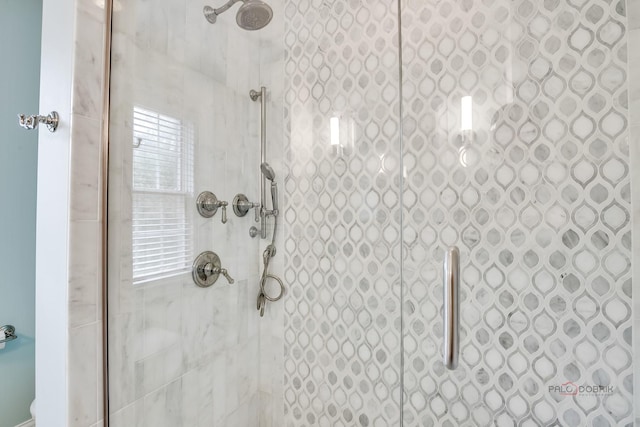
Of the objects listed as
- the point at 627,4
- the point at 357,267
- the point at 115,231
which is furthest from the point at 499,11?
the point at 115,231

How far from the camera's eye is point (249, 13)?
120cm

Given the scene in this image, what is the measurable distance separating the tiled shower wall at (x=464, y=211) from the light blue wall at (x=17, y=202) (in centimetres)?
121

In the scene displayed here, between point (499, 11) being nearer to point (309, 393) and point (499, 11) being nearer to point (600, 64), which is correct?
point (600, 64)

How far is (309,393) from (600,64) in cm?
158

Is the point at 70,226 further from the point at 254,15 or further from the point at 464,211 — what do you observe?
the point at 464,211

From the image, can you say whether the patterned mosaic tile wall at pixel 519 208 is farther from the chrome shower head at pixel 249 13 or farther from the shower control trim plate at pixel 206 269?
the shower control trim plate at pixel 206 269

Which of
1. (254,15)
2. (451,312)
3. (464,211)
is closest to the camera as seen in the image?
(451,312)

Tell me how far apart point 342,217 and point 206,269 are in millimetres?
564

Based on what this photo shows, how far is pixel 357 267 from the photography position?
1.26m

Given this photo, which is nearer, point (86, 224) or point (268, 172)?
point (86, 224)

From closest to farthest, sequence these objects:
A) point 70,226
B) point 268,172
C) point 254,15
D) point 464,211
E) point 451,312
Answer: point 70,226 < point 451,312 < point 464,211 < point 254,15 < point 268,172

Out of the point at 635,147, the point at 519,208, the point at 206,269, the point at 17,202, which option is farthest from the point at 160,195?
the point at 635,147

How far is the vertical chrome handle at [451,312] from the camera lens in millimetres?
952

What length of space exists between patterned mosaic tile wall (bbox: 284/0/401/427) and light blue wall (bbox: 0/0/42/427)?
121 centimetres
